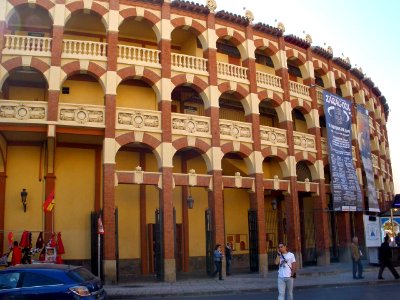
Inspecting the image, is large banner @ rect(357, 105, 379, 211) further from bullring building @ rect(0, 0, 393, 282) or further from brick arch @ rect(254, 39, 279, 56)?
brick arch @ rect(254, 39, 279, 56)

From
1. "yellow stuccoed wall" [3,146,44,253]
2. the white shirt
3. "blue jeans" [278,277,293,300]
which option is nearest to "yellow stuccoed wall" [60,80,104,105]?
"yellow stuccoed wall" [3,146,44,253]

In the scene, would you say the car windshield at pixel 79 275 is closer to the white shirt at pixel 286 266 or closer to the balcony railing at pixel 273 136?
the white shirt at pixel 286 266

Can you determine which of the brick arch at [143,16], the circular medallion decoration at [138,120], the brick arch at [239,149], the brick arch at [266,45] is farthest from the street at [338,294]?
the brick arch at [266,45]

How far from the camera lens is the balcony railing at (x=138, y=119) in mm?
21184

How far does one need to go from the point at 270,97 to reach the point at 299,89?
10.3 feet

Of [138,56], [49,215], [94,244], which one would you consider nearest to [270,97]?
[138,56]

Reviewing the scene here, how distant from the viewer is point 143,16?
73.8 feet

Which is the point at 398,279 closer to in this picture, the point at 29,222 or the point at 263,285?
the point at 263,285

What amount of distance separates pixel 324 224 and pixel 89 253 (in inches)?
548

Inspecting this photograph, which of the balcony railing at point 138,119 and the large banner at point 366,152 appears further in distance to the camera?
the large banner at point 366,152

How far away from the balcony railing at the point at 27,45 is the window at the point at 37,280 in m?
13.3

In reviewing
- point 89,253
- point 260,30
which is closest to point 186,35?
point 260,30

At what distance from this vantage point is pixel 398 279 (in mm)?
18797

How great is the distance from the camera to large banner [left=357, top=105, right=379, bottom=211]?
31.2 metres
